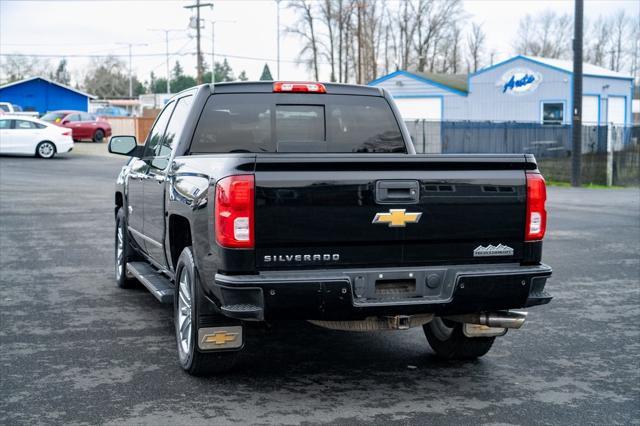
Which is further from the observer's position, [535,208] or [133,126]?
[133,126]

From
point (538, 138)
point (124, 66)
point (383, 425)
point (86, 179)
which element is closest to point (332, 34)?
point (538, 138)

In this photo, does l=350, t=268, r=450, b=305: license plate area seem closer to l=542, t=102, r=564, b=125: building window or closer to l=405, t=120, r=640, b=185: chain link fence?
l=405, t=120, r=640, b=185: chain link fence

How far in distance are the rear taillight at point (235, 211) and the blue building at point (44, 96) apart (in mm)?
61985

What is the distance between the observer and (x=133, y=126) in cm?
4944

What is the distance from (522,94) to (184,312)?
3666 centimetres

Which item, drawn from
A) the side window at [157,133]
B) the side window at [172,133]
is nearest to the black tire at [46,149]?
the side window at [157,133]

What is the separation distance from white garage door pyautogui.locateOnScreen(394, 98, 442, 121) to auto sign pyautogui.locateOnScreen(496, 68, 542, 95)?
4.17m

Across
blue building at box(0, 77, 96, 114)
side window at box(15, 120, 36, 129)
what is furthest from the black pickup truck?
blue building at box(0, 77, 96, 114)

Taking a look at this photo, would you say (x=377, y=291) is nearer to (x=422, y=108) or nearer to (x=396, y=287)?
(x=396, y=287)

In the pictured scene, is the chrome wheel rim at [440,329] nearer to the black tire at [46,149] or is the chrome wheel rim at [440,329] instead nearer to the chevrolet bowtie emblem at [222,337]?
the chevrolet bowtie emblem at [222,337]

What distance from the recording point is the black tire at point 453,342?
20.7ft

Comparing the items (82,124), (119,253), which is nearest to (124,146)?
(119,253)

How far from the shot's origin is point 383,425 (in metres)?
4.98

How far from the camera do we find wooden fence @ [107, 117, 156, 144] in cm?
4784
